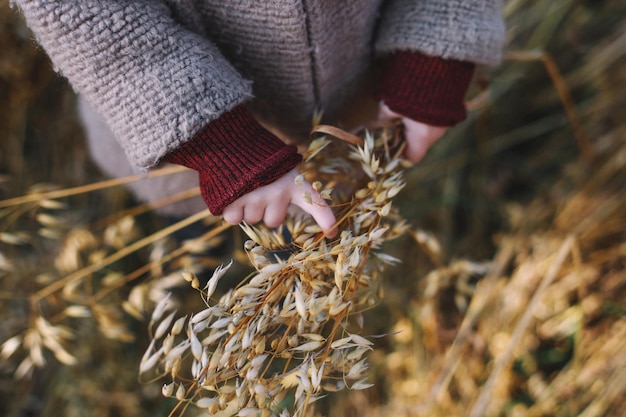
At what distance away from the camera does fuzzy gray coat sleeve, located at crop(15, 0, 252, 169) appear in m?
0.51

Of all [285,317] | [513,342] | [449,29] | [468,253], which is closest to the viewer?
[285,317]

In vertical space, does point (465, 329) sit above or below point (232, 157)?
below

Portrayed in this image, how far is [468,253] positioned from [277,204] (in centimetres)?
88

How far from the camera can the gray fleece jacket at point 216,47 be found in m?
0.52

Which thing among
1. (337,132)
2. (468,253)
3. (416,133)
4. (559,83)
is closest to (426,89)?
(416,133)

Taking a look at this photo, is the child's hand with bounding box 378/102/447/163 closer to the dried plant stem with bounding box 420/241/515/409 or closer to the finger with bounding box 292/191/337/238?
the finger with bounding box 292/191/337/238

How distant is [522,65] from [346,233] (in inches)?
39.8

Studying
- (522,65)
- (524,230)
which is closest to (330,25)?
(524,230)

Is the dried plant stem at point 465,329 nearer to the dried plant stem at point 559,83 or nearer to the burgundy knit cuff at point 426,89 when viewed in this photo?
the dried plant stem at point 559,83

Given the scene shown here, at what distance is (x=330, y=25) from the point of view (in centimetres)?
62

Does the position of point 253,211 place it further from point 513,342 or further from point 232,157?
point 513,342

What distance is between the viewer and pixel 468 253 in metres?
1.31

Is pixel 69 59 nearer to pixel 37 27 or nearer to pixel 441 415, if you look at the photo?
pixel 37 27

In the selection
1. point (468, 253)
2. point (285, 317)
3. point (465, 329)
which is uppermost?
point (285, 317)
